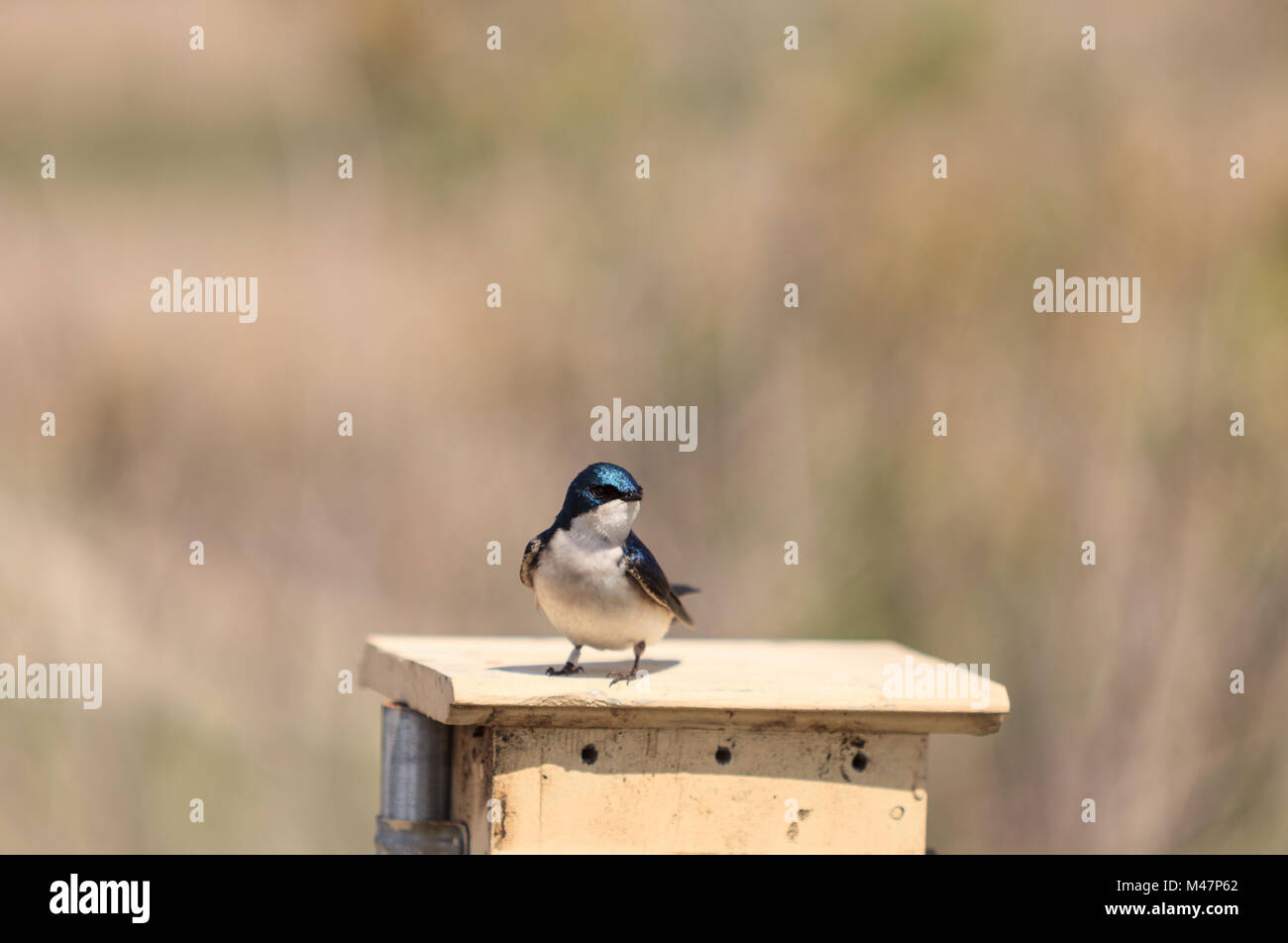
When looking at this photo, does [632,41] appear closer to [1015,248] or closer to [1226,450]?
[1015,248]

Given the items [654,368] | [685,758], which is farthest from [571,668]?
[654,368]

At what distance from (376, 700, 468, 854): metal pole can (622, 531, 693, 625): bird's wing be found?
560 millimetres

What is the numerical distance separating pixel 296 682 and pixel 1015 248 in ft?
14.2

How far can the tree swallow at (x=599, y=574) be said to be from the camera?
353 centimetres

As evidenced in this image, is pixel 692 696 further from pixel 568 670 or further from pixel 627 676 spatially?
pixel 568 670

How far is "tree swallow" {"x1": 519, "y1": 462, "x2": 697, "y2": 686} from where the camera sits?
11.6ft

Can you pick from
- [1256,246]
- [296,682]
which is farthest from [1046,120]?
[296,682]

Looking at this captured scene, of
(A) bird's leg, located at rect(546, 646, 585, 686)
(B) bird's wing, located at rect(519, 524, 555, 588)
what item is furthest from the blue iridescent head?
(A) bird's leg, located at rect(546, 646, 585, 686)

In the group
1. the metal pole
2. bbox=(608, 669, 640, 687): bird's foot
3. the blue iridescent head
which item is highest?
the blue iridescent head

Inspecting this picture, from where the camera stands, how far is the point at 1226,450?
24.8ft

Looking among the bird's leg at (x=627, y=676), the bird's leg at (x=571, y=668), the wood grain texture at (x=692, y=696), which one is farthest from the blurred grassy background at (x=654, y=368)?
the bird's leg at (x=627, y=676)

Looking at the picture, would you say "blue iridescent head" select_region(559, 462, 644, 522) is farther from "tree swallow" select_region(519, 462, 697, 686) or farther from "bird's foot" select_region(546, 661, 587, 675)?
"bird's foot" select_region(546, 661, 587, 675)

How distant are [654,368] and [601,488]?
469 cm

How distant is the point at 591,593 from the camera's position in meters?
3.52
